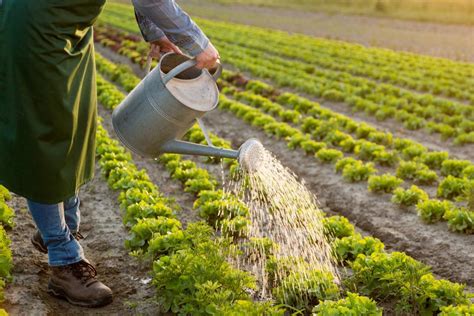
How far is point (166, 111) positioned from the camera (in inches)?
150

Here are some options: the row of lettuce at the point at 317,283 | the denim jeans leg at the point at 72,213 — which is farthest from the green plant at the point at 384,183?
the denim jeans leg at the point at 72,213

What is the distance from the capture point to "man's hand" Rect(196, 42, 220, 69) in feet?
12.3

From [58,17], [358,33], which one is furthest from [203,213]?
[358,33]

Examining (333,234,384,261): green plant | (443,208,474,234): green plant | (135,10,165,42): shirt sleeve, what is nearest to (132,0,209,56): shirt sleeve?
(135,10,165,42): shirt sleeve

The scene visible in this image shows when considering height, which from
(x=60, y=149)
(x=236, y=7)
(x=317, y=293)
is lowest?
(x=236, y=7)

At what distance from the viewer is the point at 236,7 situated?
46312 mm

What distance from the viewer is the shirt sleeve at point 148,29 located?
13.8 ft

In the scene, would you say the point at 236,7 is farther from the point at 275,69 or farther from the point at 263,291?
the point at 263,291

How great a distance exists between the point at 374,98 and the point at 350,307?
32.2ft

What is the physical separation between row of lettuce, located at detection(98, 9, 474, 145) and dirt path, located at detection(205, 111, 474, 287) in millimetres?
2990

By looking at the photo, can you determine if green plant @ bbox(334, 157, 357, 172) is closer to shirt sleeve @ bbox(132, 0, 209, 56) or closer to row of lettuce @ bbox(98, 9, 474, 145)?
row of lettuce @ bbox(98, 9, 474, 145)

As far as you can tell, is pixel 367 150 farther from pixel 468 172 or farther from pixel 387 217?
pixel 387 217

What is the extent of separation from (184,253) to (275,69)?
1301 cm

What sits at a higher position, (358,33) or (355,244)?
(355,244)
